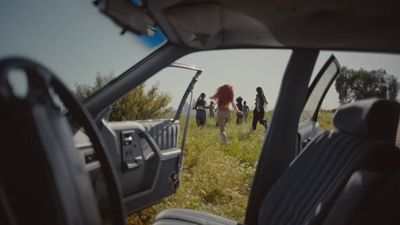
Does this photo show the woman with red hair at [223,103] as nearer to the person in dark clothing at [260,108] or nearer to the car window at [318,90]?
the person in dark clothing at [260,108]

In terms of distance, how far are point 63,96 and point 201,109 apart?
9611 mm

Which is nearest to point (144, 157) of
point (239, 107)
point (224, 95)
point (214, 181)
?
point (214, 181)

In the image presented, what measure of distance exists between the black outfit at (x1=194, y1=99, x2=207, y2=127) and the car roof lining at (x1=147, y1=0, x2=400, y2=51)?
25.3 ft

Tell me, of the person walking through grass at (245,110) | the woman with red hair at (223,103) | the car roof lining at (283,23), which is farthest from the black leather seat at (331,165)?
the person walking through grass at (245,110)

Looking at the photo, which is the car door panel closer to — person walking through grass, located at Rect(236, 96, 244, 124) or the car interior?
the car interior

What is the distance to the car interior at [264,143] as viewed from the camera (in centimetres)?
57

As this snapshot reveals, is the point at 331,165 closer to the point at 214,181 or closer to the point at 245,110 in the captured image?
the point at 214,181

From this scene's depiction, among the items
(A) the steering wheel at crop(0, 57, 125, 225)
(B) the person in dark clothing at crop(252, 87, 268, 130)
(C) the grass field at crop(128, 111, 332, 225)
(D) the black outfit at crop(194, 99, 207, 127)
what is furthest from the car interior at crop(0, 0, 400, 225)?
(D) the black outfit at crop(194, 99, 207, 127)

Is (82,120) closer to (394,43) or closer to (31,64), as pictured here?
(31,64)

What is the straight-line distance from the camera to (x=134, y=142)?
2.83m

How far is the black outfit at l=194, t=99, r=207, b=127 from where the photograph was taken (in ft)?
33.4

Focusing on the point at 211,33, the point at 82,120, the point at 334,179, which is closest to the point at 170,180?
the point at 211,33

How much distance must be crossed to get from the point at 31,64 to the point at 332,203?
1.39 m

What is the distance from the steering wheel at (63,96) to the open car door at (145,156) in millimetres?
1655
